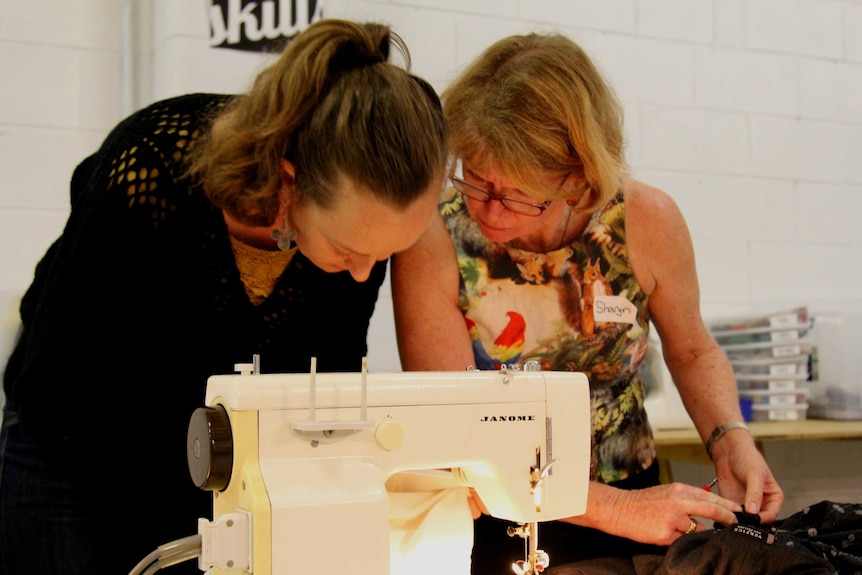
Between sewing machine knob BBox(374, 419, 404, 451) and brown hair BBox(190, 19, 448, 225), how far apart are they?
0.30m

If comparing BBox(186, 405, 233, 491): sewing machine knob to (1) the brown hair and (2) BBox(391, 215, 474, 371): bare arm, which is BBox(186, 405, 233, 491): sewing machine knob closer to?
(1) the brown hair

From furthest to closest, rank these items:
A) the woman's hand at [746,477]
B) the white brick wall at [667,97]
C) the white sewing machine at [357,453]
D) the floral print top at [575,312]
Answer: the white brick wall at [667,97]
the floral print top at [575,312]
the woman's hand at [746,477]
the white sewing machine at [357,453]

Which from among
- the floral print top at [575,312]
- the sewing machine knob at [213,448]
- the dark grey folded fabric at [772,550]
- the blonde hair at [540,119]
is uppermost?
the blonde hair at [540,119]

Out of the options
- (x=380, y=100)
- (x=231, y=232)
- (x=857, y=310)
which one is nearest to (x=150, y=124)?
(x=231, y=232)

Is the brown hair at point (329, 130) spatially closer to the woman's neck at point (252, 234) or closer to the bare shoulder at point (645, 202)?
the woman's neck at point (252, 234)

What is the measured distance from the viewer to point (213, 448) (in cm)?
93

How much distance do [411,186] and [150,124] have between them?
416mm

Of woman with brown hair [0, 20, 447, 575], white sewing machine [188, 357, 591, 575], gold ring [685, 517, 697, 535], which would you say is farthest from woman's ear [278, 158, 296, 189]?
gold ring [685, 517, 697, 535]

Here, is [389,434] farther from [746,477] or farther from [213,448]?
[746,477]

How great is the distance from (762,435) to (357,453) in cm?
147

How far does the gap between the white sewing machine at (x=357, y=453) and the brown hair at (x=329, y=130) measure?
28 cm

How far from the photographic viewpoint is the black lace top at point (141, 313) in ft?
3.99

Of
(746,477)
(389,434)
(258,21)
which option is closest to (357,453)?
(389,434)

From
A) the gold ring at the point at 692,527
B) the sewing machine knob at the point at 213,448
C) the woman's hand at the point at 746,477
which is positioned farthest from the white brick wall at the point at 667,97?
the sewing machine knob at the point at 213,448
